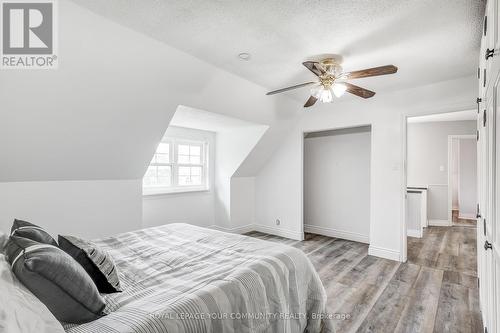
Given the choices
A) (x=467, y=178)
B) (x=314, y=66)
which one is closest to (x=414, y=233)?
(x=467, y=178)

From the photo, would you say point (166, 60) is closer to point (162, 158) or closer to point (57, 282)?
point (57, 282)

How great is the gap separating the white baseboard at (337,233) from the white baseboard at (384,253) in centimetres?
60

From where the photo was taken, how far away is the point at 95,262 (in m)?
1.41

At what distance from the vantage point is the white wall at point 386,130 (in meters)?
3.31

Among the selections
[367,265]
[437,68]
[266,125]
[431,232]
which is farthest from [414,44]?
[431,232]

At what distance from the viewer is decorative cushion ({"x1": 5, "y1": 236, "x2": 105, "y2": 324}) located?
101cm

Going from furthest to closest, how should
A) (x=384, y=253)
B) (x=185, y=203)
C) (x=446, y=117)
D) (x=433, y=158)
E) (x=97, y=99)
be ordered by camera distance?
(x=433, y=158), (x=446, y=117), (x=185, y=203), (x=384, y=253), (x=97, y=99)

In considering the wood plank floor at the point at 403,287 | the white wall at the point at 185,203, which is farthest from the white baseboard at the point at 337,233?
the white wall at the point at 185,203

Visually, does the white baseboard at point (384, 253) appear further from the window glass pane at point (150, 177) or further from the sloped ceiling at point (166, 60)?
the window glass pane at point (150, 177)

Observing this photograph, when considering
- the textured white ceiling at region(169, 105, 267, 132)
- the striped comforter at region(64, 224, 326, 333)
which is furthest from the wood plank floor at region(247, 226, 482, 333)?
the textured white ceiling at region(169, 105, 267, 132)

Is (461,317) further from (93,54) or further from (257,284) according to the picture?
(93,54)

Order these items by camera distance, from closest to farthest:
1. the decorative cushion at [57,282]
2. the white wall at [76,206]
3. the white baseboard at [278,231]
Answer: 1. the decorative cushion at [57,282]
2. the white wall at [76,206]
3. the white baseboard at [278,231]

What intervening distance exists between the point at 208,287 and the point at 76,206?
2.34m

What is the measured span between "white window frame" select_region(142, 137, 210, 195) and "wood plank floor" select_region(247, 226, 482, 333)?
2165mm
